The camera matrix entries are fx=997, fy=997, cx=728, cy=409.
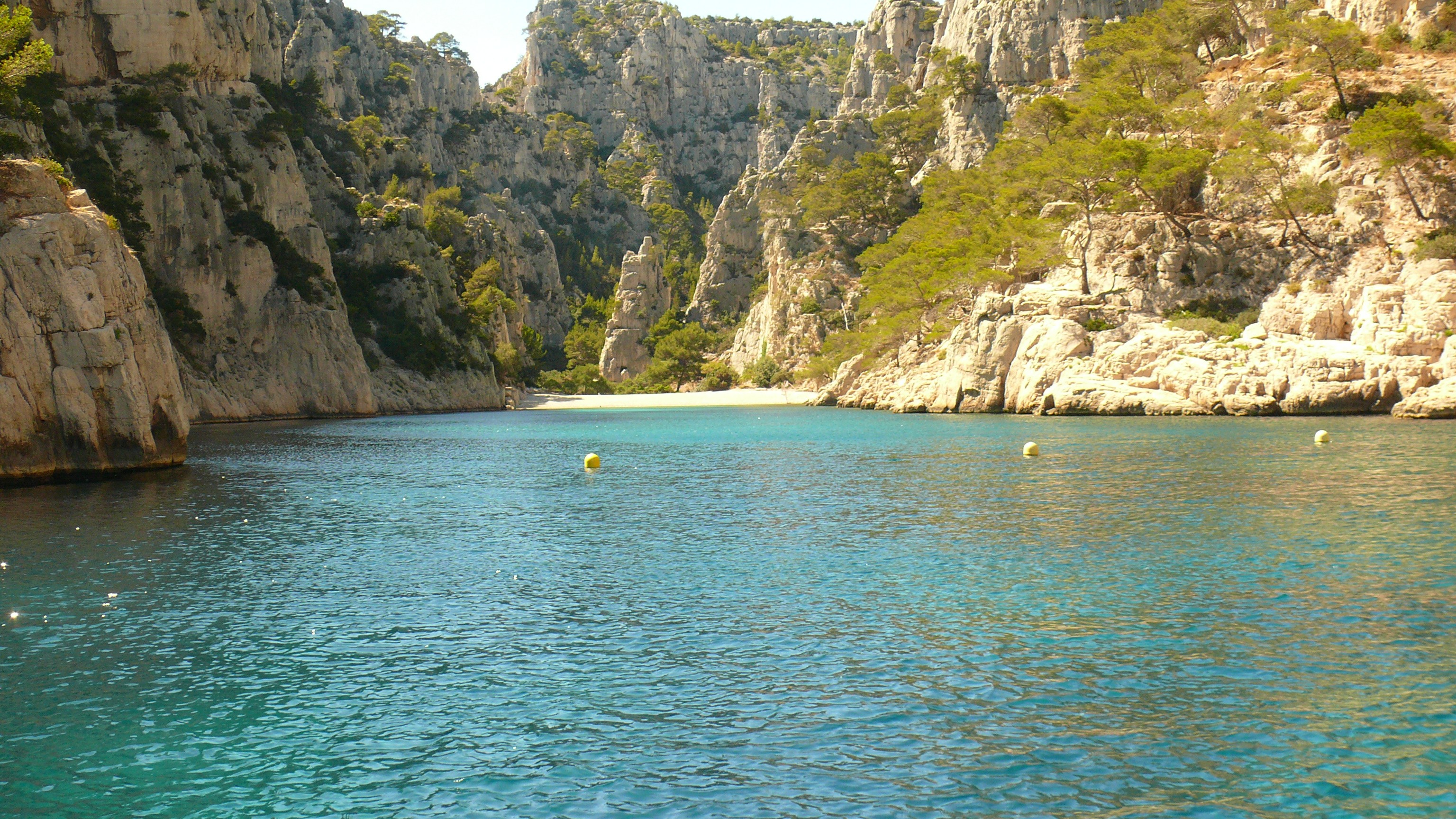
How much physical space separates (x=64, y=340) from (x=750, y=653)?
2802 centimetres

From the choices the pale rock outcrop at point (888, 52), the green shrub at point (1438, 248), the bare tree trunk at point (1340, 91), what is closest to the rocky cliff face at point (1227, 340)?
the green shrub at point (1438, 248)

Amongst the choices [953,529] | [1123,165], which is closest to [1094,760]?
[953,529]

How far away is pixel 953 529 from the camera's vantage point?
2103 cm

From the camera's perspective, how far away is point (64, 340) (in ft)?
101

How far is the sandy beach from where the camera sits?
335ft

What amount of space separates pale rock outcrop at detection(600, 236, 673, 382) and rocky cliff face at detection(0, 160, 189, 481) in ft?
321

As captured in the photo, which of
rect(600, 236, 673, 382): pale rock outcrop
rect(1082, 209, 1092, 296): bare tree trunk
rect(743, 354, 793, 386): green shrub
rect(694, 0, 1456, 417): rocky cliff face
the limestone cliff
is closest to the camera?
the limestone cliff

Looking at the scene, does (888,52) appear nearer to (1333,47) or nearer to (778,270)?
(778,270)

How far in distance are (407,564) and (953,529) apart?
36.2 feet

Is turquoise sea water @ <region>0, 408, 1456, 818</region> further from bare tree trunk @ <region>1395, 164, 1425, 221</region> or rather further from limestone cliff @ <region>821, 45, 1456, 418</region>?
bare tree trunk @ <region>1395, 164, 1425, 221</region>

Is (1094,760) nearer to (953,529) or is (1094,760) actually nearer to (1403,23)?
(953,529)

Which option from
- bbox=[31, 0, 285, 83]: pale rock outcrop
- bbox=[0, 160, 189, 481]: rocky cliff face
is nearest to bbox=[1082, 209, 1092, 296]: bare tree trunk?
bbox=[0, 160, 189, 481]: rocky cliff face

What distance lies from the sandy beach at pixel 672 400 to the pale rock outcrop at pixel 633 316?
17763 millimetres

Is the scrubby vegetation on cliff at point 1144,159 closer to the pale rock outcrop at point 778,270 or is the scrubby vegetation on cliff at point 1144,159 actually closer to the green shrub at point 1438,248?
the green shrub at point 1438,248
